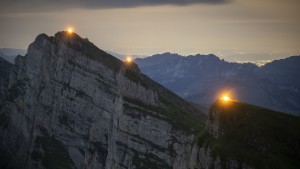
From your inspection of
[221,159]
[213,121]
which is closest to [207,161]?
[221,159]

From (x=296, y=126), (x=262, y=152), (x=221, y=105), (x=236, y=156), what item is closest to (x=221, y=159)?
(x=236, y=156)

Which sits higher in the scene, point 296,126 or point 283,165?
point 296,126

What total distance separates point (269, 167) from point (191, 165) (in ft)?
97.9

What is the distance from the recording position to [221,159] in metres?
132

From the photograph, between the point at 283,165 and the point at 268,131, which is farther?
the point at 268,131

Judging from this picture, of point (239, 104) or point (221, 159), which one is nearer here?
point (221, 159)

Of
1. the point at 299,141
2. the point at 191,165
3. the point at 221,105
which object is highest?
the point at 221,105

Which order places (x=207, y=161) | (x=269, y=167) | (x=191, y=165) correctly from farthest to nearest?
(x=191, y=165)
(x=207, y=161)
(x=269, y=167)

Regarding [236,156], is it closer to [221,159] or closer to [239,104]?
[221,159]

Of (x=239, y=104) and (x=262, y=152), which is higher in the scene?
(x=239, y=104)

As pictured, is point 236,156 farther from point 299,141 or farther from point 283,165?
point 299,141

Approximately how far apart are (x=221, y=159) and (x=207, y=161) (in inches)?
272

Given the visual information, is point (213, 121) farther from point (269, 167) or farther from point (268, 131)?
point (269, 167)

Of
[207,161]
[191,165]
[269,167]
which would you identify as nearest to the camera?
[269,167]
